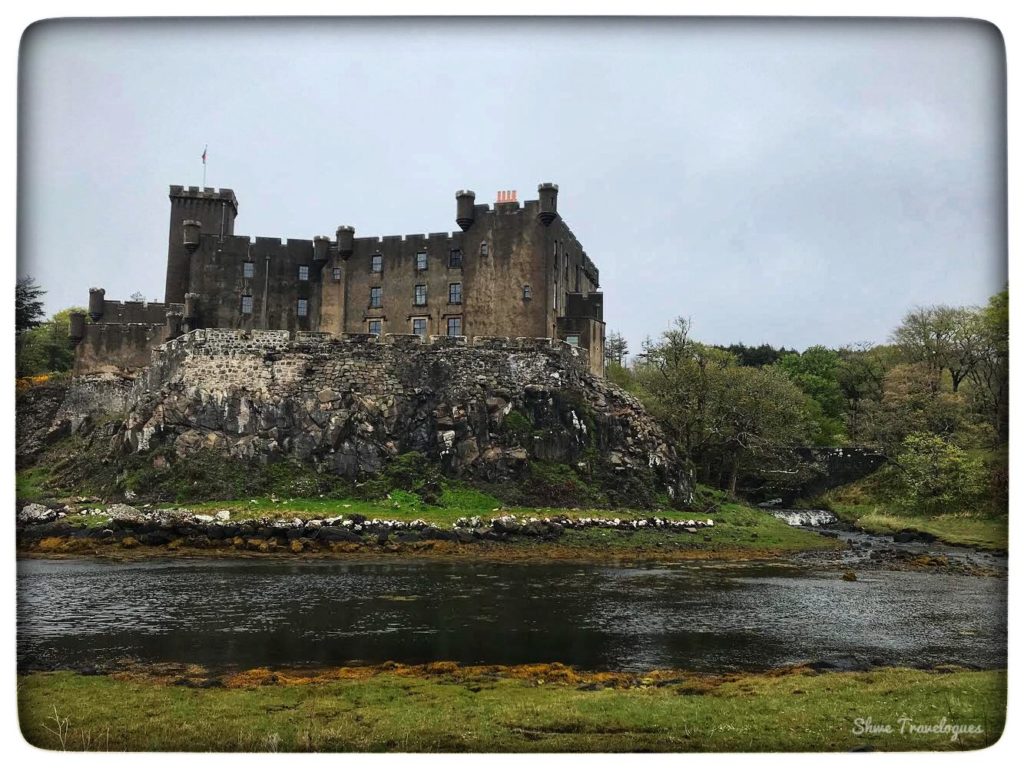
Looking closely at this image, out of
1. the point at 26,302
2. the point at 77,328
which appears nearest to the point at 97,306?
the point at 77,328

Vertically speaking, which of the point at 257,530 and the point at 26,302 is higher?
the point at 26,302

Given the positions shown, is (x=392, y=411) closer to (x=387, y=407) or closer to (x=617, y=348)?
(x=387, y=407)

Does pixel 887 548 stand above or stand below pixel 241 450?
below

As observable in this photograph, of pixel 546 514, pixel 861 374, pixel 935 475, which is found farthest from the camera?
pixel 861 374

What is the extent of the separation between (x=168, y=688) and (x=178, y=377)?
88.7 feet

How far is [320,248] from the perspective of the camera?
44156 mm

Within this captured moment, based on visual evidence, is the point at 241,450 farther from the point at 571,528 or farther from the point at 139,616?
A: the point at 139,616

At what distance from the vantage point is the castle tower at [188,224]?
43.8m

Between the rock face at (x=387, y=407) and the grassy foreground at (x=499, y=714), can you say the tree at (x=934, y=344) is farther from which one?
the grassy foreground at (x=499, y=714)

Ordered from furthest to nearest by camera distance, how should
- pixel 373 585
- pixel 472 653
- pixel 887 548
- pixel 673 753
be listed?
pixel 887 548
pixel 373 585
pixel 472 653
pixel 673 753

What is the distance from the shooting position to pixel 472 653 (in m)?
13.7

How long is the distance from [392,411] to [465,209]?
1177 centimetres

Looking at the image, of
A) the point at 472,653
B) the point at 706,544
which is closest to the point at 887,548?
the point at 706,544

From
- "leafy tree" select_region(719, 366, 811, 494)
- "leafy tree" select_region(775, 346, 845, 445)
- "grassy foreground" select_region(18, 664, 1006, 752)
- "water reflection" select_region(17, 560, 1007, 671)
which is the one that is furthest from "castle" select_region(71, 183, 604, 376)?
"grassy foreground" select_region(18, 664, 1006, 752)
